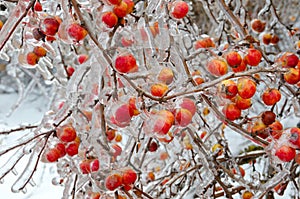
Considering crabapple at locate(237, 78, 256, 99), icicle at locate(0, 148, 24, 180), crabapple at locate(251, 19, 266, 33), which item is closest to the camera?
crabapple at locate(237, 78, 256, 99)

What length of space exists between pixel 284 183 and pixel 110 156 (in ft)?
2.31

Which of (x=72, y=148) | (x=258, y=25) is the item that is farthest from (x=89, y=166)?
(x=258, y=25)

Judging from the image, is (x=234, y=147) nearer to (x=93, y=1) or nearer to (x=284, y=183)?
(x=284, y=183)

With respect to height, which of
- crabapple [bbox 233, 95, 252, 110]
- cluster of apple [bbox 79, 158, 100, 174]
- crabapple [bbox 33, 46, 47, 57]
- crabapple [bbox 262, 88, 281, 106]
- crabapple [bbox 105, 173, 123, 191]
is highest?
crabapple [bbox 33, 46, 47, 57]

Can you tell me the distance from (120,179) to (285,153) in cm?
33

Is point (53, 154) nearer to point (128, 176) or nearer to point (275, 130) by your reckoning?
point (128, 176)

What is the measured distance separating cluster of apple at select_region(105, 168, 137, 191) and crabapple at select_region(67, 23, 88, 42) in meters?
0.28

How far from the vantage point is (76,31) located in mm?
976

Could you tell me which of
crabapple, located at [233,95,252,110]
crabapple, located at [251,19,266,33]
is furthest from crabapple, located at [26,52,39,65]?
crabapple, located at [251,19,266,33]

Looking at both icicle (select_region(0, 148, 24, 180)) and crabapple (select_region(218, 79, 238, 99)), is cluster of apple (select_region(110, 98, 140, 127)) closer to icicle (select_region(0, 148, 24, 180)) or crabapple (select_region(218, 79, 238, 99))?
crabapple (select_region(218, 79, 238, 99))

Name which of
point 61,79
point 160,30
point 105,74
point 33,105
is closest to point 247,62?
point 160,30

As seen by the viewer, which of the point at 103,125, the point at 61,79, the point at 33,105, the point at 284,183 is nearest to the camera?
the point at 103,125

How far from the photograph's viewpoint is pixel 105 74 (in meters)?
1.08

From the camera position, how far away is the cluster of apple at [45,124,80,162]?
1.14 m
